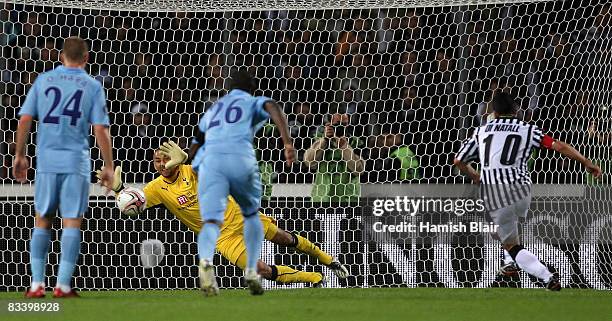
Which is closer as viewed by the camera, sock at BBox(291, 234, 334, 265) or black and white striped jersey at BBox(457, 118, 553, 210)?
black and white striped jersey at BBox(457, 118, 553, 210)

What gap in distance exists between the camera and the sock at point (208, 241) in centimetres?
759

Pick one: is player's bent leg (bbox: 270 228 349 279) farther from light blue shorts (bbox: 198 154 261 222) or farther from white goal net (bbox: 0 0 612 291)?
light blue shorts (bbox: 198 154 261 222)

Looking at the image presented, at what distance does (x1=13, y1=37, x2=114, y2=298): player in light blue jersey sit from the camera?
24.9 feet

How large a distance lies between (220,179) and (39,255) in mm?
1324

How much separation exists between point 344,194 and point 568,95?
2.63 m

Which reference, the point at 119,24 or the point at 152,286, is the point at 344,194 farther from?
the point at 119,24

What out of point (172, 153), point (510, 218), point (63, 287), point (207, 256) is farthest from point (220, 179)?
point (510, 218)

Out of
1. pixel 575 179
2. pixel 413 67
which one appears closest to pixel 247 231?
pixel 575 179

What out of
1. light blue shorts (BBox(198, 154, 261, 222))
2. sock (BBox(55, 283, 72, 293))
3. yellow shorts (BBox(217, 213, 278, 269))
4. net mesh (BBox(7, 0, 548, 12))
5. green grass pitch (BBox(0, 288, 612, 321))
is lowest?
green grass pitch (BBox(0, 288, 612, 321))

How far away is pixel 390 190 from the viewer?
11.8 metres

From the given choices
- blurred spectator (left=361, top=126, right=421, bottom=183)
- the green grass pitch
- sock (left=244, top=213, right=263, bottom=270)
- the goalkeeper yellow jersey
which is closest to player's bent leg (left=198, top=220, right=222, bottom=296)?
the green grass pitch

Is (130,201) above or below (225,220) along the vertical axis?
above

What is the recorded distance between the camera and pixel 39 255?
305 inches

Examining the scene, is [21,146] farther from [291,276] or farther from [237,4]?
[237,4]
